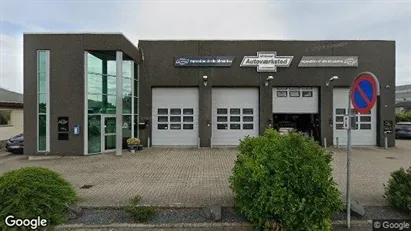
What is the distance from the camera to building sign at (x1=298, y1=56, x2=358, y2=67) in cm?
1664

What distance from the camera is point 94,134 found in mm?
13797

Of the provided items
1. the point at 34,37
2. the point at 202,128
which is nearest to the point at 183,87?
Result: the point at 202,128

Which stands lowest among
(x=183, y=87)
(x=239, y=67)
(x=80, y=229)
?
(x=80, y=229)

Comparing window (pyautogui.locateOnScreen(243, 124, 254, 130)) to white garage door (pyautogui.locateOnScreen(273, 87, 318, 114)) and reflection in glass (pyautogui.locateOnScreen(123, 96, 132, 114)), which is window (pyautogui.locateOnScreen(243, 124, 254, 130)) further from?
reflection in glass (pyautogui.locateOnScreen(123, 96, 132, 114))

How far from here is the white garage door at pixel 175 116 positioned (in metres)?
17.0

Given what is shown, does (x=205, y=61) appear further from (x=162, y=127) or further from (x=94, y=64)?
(x=94, y=64)

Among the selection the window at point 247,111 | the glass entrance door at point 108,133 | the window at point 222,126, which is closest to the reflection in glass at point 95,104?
the glass entrance door at point 108,133

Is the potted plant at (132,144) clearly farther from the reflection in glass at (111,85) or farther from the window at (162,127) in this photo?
the reflection in glass at (111,85)

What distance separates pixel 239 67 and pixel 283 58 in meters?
2.78

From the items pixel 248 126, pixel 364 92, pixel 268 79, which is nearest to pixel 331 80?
pixel 268 79

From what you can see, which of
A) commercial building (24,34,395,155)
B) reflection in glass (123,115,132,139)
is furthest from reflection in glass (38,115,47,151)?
commercial building (24,34,395,155)

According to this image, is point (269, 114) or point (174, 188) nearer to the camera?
point (174, 188)

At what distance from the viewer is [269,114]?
55.0 feet

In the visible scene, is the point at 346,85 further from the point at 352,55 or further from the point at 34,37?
the point at 34,37
